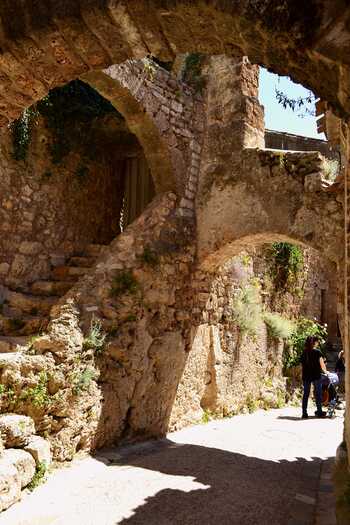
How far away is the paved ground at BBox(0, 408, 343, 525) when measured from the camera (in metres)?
3.59

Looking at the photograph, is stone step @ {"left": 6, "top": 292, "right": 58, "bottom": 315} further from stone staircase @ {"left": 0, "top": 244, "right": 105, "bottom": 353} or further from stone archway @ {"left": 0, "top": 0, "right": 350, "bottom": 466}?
stone archway @ {"left": 0, "top": 0, "right": 350, "bottom": 466}

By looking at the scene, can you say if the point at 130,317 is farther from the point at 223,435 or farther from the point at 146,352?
the point at 223,435

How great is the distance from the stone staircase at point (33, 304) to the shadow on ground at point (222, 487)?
157 centimetres

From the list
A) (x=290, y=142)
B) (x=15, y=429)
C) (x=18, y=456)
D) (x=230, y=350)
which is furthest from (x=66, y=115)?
(x=290, y=142)

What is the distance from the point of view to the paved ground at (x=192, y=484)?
3588 millimetres

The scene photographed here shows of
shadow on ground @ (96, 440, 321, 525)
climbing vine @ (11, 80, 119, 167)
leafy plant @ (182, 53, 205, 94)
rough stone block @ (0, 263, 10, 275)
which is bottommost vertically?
shadow on ground @ (96, 440, 321, 525)

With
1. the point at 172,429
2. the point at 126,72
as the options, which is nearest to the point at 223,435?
the point at 172,429

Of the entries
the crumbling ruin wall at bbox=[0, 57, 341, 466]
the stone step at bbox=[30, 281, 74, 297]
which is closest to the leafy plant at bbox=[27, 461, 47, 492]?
the crumbling ruin wall at bbox=[0, 57, 341, 466]

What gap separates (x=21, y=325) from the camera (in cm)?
547

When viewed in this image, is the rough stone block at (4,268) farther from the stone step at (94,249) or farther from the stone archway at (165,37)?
the stone archway at (165,37)

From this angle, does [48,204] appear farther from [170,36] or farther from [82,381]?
[170,36]

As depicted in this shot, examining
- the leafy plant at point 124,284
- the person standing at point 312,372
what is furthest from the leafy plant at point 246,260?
the leafy plant at point 124,284

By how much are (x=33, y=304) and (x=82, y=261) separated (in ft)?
4.14

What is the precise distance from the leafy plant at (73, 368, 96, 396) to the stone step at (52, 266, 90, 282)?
1822 mm
